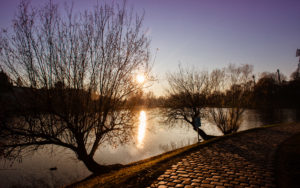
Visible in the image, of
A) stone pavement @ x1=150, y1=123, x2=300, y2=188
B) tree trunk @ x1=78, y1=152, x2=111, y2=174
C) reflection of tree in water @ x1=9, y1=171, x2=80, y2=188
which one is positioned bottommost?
reflection of tree in water @ x1=9, y1=171, x2=80, y2=188

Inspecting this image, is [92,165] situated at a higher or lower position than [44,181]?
higher

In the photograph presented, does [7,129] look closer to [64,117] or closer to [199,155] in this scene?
[64,117]

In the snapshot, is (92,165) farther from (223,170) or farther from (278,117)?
(278,117)

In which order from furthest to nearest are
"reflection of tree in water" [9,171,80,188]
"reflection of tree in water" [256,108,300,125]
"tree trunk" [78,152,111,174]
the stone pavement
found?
1. "reflection of tree in water" [256,108,300,125]
2. "reflection of tree in water" [9,171,80,188]
3. "tree trunk" [78,152,111,174]
4. the stone pavement

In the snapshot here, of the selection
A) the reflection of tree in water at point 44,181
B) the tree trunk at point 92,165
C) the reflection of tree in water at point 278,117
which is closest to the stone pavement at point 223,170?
the tree trunk at point 92,165

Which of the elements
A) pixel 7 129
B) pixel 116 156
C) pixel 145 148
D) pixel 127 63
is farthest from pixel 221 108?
pixel 7 129

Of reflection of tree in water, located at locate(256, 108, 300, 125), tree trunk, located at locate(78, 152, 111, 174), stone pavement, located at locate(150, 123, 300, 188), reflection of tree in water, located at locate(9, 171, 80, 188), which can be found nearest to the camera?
stone pavement, located at locate(150, 123, 300, 188)

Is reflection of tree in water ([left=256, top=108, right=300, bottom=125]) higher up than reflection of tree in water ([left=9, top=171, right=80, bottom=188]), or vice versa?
reflection of tree in water ([left=256, top=108, right=300, bottom=125])

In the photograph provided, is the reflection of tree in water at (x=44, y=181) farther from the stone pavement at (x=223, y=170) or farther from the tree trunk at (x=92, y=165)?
the stone pavement at (x=223, y=170)

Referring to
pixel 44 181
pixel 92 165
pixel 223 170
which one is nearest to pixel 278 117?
pixel 223 170

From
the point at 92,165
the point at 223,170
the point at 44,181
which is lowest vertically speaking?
the point at 44,181

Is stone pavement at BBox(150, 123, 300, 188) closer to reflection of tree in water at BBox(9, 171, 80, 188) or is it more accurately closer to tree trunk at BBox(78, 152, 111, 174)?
tree trunk at BBox(78, 152, 111, 174)

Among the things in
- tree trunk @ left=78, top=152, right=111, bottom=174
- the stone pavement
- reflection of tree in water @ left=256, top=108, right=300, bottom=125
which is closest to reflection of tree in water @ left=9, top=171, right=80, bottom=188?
tree trunk @ left=78, top=152, right=111, bottom=174

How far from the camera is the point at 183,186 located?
4641 mm
